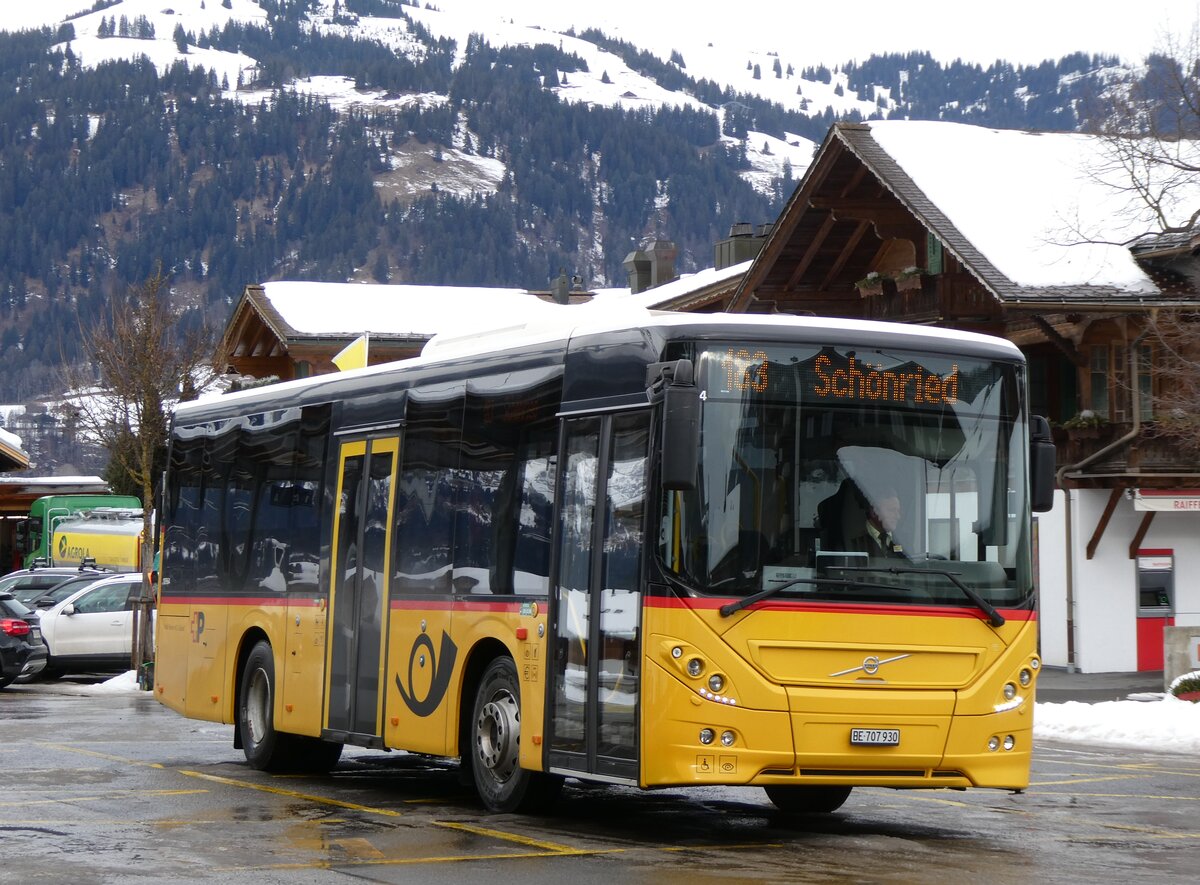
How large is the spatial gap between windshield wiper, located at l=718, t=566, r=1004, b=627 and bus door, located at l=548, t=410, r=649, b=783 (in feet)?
1.85

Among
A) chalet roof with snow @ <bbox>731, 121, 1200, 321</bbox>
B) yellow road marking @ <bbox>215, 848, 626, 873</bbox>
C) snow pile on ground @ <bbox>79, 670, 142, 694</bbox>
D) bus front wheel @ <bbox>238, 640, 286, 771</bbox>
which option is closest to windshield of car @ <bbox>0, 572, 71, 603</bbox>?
snow pile on ground @ <bbox>79, 670, 142, 694</bbox>

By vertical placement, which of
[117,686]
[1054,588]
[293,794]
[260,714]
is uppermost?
[1054,588]

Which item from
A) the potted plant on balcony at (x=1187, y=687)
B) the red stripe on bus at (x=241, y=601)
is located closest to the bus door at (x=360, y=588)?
the red stripe on bus at (x=241, y=601)

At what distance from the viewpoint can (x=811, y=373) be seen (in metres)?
11.6

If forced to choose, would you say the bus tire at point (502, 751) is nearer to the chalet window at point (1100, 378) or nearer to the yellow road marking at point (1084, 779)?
the yellow road marking at point (1084, 779)

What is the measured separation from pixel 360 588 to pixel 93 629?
2009cm

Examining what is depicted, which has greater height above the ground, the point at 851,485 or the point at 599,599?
the point at 851,485

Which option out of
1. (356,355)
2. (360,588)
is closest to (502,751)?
(360,588)

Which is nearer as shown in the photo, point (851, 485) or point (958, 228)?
point (851, 485)

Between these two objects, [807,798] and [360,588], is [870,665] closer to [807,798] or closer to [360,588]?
[807,798]

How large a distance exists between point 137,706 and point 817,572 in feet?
54.5

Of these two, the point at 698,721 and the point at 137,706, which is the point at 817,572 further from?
the point at 137,706

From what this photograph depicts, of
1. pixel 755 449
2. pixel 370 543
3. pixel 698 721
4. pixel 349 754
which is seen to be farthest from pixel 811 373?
pixel 349 754

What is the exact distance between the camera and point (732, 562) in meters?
11.2
